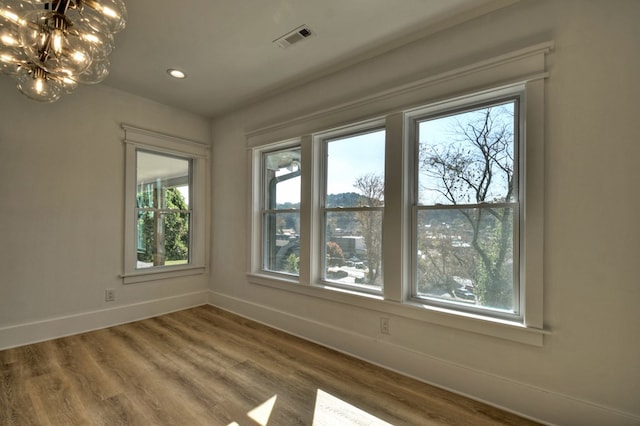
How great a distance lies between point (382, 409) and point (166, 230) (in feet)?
11.2

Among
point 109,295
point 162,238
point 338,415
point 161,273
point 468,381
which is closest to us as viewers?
point 338,415

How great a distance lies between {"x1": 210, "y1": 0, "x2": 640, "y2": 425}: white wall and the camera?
1.62 metres

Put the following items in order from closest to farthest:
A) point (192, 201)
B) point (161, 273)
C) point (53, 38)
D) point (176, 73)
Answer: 1. point (53, 38)
2. point (176, 73)
3. point (161, 273)
4. point (192, 201)

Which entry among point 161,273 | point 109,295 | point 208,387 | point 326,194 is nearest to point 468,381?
point 208,387

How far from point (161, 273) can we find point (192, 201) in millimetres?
1075

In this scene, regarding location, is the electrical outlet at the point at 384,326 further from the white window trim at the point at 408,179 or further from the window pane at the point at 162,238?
the window pane at the point at 162,238

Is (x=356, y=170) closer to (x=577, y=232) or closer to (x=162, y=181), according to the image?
(x=577, y=232)

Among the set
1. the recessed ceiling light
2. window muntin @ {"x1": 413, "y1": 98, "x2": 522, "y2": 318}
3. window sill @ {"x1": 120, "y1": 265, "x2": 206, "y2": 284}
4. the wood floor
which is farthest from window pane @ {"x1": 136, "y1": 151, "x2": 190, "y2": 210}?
window muntin @ {"x1": 413, "y1": 98, "x2": 522, "y2": 318}

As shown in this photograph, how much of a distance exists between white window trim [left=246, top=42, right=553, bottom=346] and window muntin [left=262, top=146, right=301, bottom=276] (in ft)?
0.68

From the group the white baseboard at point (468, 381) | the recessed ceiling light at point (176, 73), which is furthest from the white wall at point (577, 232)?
the recessed ceiling light at point (176, 73)

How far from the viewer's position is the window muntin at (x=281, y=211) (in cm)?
340

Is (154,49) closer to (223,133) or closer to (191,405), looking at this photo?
(223,133)

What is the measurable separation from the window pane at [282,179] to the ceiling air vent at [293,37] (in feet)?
3.77

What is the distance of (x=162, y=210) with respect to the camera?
3865mm
